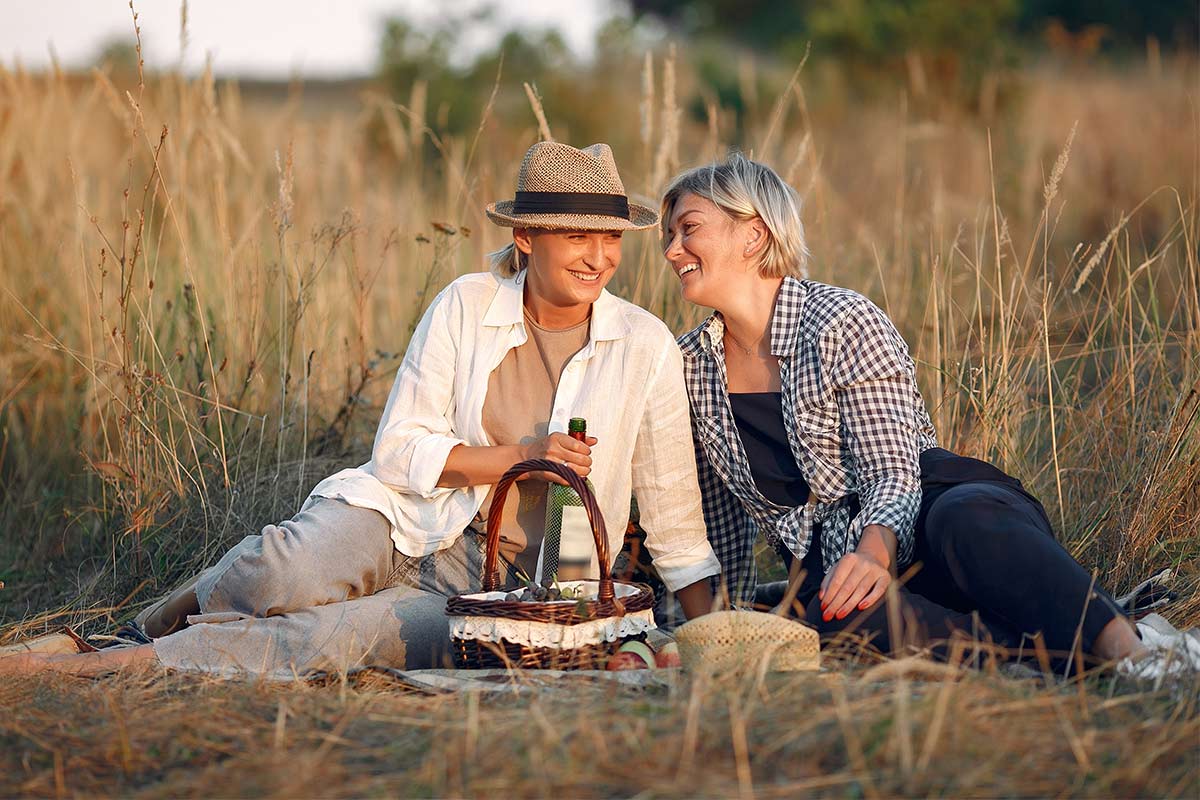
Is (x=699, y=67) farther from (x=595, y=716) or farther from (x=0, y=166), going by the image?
(x=595, y=716)

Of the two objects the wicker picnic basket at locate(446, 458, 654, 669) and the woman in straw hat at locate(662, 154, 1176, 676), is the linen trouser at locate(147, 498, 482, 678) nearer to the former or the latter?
the wicker picnic basket at locate(446, 458, 654, 669)

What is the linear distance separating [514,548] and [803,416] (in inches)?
Answer: 34.6

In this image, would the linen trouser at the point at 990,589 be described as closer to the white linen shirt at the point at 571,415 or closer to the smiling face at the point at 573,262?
the white linen shirt at the point at 571,415

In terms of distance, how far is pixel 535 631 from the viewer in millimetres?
2832

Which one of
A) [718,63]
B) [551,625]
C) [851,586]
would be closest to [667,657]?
[551,625]

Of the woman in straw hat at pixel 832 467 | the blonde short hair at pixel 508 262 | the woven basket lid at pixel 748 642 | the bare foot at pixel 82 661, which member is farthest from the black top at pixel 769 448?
the bare foot at pixel 82 661

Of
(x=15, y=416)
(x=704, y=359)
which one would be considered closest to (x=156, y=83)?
(x=15, y=416)

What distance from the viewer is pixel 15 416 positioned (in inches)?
187

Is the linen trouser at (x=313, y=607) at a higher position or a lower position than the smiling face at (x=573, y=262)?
lower

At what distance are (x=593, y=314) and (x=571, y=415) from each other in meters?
0.29

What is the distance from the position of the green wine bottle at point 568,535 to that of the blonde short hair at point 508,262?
541mm

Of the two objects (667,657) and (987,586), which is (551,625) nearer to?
(667,657)

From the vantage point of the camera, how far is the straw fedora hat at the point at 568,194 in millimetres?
3258

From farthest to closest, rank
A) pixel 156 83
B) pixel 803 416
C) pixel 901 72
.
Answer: pixel 901 72 < pixel 156 83 < pixel 803 416
